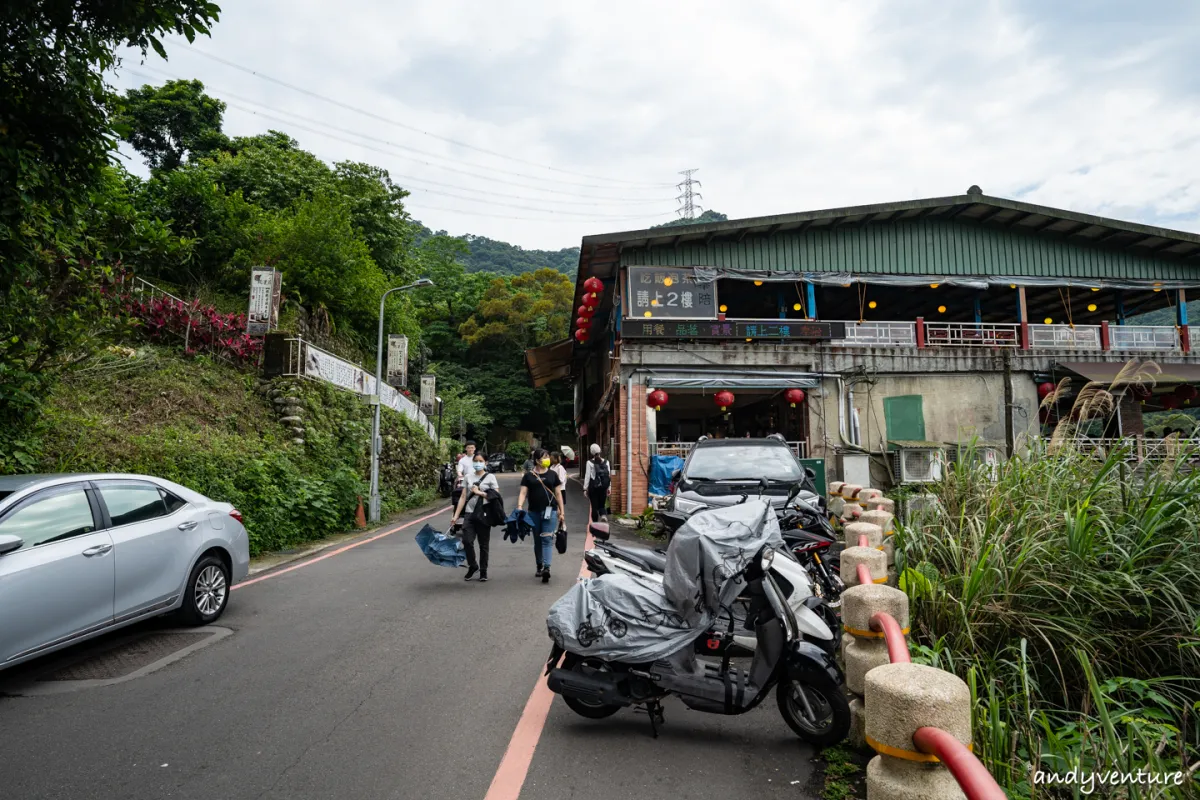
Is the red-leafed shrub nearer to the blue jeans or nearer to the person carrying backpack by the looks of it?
the person carrying backpack

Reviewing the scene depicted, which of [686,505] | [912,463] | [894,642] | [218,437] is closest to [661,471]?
[912,463]

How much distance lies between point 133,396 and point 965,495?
45.6 ft

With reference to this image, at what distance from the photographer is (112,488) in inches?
231

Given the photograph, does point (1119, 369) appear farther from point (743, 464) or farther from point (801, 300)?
point (743, 464)

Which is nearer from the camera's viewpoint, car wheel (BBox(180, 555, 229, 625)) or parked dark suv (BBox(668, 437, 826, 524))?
car wheel (BBox(180, 555, 229, 625))

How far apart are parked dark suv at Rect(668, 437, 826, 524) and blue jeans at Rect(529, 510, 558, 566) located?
1.48 m

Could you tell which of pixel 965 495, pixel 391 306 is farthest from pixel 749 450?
pixel 391 306

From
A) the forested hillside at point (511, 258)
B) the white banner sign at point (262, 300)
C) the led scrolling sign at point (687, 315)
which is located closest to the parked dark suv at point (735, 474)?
the led scrolling sign at point (687, 315)

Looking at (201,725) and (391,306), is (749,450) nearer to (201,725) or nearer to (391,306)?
(201,725)

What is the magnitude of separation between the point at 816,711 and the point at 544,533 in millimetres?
5072

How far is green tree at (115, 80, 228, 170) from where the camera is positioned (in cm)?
3158

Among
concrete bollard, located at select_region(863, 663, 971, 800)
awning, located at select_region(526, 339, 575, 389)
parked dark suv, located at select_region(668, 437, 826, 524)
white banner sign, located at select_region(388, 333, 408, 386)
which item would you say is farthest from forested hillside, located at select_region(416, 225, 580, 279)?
concrete bollard, located at select_region(863, 663, 971, 800)

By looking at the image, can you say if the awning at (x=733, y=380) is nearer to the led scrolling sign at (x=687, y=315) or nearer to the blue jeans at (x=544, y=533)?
→ the led scrolling sign at (x=687, y=315)

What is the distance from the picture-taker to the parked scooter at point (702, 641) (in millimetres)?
3830
